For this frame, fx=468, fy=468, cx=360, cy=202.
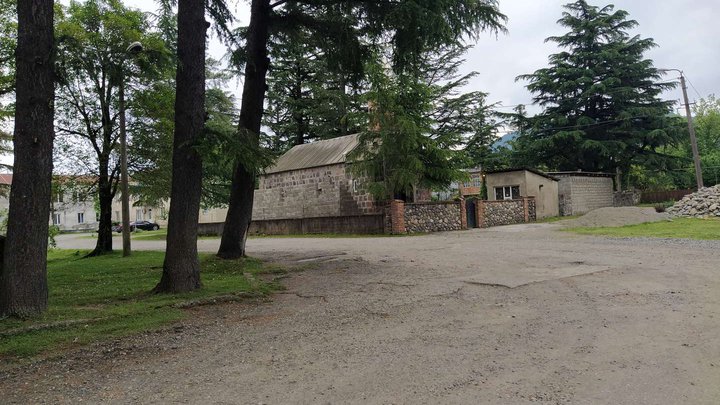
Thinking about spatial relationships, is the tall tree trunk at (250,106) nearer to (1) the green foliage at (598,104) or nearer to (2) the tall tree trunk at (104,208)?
(2) the tall tree trunk at (104,208)

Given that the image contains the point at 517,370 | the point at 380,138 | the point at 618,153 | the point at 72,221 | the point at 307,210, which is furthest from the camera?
the point at 72,221

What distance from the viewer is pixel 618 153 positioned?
39.3 meters

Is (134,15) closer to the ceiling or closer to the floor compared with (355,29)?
closer to the ceiling

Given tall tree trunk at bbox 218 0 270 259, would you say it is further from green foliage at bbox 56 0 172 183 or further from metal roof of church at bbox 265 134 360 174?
metal roof of church at bbox 265 134 360 174

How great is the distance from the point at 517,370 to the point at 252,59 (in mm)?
10413

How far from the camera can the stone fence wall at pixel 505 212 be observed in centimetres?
2681

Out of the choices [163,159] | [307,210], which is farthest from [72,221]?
[163,159]

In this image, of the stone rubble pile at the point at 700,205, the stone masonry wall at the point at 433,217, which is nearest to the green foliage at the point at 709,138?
the stone rubble pile at the point at 700,205

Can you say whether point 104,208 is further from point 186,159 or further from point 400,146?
point 186,159

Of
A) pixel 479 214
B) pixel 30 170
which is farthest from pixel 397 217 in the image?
pixel 30 170

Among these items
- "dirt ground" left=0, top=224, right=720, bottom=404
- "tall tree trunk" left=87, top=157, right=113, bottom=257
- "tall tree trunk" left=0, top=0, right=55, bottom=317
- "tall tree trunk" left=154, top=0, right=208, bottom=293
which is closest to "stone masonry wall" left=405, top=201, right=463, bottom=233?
"tall tree trunk" left=87, top=157, right=113, bottom=257

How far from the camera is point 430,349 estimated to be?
4.71m

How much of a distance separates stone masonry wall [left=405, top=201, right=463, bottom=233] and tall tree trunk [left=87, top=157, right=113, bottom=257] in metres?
13.5

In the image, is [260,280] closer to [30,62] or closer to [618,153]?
[30,62]
